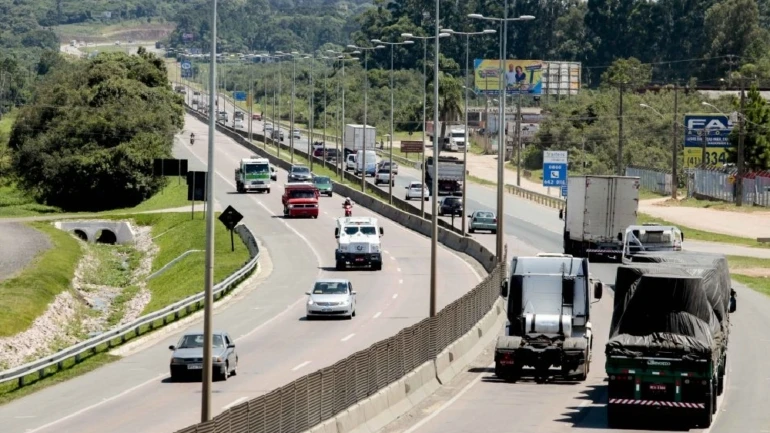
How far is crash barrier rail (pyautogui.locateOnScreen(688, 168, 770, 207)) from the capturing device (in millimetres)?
111188

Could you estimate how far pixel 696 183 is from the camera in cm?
12256

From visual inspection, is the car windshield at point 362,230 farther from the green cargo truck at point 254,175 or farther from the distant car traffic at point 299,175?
the distant car traffic at point 299,175

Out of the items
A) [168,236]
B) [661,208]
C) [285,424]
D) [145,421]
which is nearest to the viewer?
[285,424]

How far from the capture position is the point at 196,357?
40.4 m

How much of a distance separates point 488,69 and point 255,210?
85501 millimetres

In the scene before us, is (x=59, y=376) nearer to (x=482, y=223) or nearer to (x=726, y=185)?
(x=482, y=223)

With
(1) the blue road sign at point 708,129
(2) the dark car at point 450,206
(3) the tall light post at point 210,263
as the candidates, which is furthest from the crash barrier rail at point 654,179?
(3) the tall light post at point 210,263

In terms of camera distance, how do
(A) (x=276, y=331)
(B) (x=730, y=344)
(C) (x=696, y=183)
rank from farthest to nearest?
(C) (x=696, y=183) < (A) (x=276, y=331) < (B) (x=730, y=344)

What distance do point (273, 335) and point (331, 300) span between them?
4301mm

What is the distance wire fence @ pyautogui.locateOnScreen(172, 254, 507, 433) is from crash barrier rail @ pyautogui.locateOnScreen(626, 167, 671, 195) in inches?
3505

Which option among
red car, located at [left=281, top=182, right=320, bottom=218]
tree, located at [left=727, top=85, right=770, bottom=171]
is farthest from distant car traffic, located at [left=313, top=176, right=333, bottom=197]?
tree, located at [left=727, top=85, right=770, bottom=171]

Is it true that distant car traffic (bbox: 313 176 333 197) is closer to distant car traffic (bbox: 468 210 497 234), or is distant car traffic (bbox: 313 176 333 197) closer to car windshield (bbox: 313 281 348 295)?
distant car traffic (bbox: 468 210 497 234)

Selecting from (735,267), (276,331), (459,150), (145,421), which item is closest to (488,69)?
(459,150)

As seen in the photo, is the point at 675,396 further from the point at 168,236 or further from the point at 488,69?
the point at 488,69
